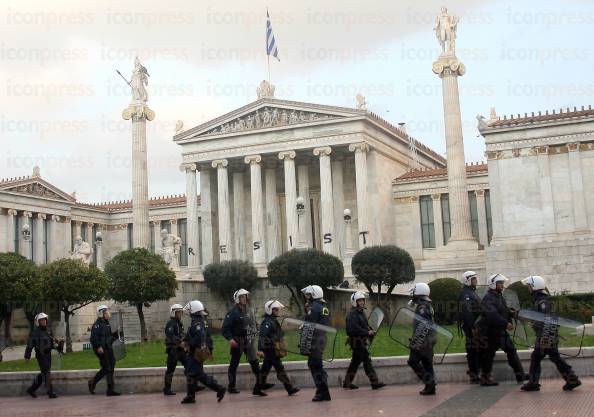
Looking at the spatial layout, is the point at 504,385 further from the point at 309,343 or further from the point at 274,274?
the point at 274,274

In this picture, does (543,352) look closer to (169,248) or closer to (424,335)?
(424,335)

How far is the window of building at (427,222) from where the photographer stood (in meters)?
57.5

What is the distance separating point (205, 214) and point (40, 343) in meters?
42.2

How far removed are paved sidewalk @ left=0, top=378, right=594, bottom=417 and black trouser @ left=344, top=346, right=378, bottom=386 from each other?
0.88ft

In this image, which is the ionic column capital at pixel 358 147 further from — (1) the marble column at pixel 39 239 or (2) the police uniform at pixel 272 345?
(2) the police uniform at pixel 272 345

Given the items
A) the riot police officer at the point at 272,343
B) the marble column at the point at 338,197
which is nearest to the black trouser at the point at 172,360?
the riot police officer at the point at 272,343

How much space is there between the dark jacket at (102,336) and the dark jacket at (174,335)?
1599 millimetres

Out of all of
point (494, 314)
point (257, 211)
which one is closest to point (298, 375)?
point (494, 314)

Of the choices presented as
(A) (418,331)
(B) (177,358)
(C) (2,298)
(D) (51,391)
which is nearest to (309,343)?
(A) (418,331)

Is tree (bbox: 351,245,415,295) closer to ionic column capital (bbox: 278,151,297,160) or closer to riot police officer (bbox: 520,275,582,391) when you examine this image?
ionic column capital (bbox: 278,151,297,160)

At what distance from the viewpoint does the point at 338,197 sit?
57062mm

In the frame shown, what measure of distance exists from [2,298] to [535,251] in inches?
874

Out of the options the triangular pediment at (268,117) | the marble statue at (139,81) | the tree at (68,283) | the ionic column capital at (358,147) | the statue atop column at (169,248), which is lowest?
the tree at (68,283)

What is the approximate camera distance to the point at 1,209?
60.4m
